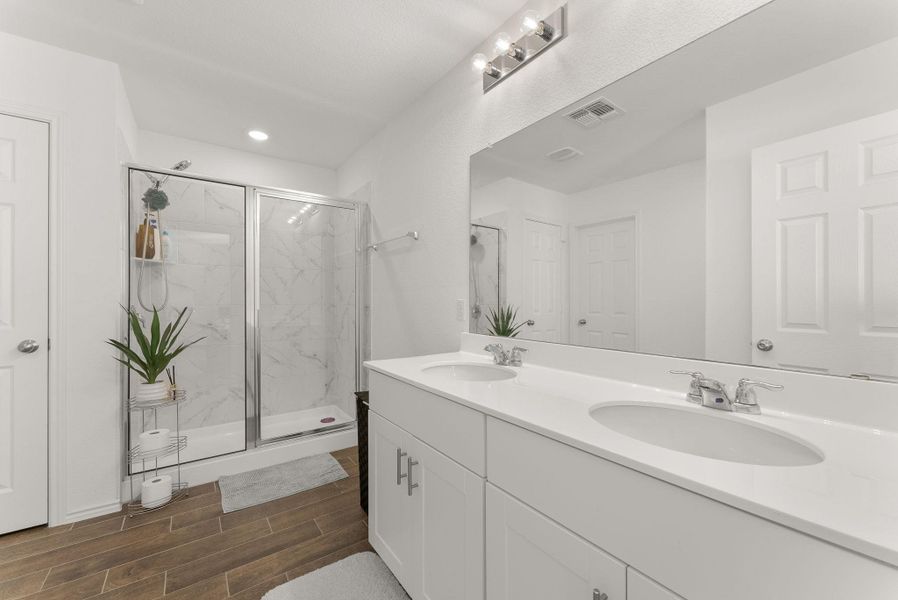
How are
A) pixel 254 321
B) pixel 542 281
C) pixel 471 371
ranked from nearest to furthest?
1. pixel 542 281
2. pixel 471 371
3. pixel 254 321

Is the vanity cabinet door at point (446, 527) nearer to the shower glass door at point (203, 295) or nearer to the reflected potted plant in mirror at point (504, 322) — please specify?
the reflected potted plant in mirror at point (504, 322)

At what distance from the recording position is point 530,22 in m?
1.45

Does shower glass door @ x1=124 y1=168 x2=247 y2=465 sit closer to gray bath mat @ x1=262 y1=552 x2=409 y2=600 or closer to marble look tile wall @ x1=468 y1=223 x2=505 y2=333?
gray bath mat @ x1=262 y1=552 x2=409 y2=600

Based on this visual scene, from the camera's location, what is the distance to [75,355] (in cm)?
188

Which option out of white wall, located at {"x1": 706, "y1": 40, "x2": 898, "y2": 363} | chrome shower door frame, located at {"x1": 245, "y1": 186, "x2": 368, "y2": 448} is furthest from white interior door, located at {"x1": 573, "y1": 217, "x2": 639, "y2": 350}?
chrome shower door frame, located at {"x1": 245, "y1": 186, "x2": 368, "y2": 448}

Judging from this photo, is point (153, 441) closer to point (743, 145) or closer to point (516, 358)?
point (516, 358)

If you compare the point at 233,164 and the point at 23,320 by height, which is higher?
the point at 233,164

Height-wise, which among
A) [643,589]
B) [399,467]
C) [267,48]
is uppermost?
[267,48]

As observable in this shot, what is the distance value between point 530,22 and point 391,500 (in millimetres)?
1949

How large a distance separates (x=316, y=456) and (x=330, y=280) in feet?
4.65

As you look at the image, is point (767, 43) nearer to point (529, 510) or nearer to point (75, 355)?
point (529, 510)

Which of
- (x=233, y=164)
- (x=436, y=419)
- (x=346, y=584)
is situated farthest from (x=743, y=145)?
(x=233, y=164)

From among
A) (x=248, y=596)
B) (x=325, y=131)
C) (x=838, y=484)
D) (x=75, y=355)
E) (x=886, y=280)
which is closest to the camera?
(x=838, y=484)

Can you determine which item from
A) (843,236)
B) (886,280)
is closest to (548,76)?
(843,236)
